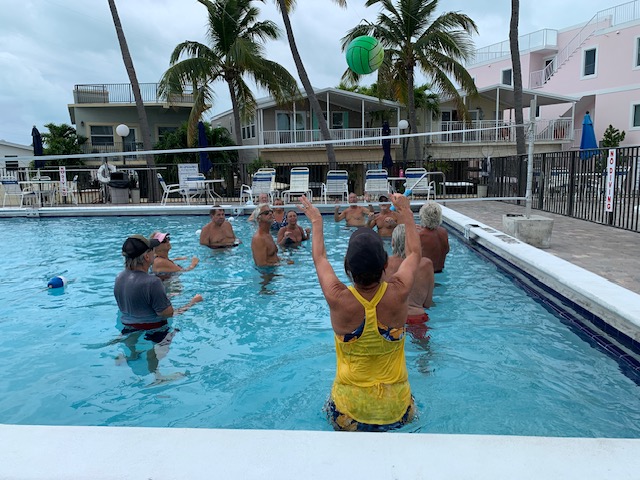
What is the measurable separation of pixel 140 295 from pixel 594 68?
29.6 metres

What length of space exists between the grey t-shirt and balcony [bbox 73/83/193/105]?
24.5 meters

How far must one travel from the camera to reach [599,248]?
7.07 m

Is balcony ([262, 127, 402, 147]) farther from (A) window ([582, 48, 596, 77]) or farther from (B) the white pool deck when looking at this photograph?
(B) the white pool deck

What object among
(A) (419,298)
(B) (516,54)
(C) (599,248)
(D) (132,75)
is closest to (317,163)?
(D) (132,75)

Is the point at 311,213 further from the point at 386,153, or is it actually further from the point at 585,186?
the point at 386,153

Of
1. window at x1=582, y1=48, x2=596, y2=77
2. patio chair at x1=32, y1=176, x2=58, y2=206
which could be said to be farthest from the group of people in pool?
window at x1=582, y1=48, x2=596, y2=77

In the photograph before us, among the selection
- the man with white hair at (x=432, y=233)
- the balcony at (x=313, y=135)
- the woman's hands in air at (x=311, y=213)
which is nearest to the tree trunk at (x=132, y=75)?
the balcony at (x=313, y=135)

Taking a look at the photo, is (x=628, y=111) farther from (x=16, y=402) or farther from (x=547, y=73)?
(x=16, y=402)

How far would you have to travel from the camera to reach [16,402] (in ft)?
12.1

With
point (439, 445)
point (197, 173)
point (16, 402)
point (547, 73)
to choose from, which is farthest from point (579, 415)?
point (547, 73)

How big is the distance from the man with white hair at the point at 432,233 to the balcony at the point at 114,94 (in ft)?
77.6

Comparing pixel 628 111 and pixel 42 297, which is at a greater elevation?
pixel 628 111

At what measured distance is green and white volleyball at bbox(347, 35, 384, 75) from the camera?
32.9 feet

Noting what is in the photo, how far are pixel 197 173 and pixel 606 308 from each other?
50.2ft
